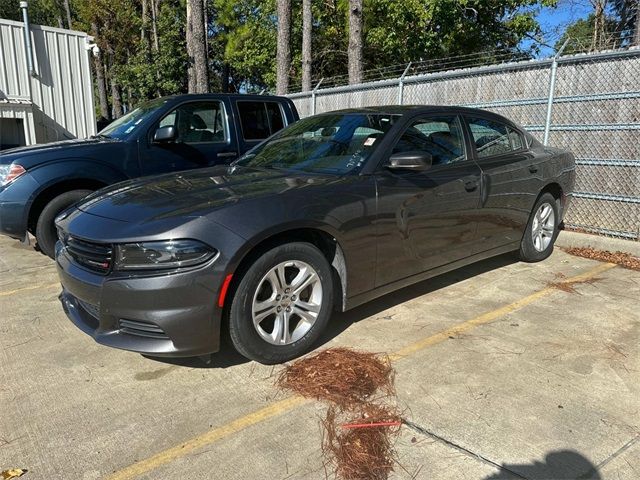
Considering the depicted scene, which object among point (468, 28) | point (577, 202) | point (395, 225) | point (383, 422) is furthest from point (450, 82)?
point (468, 28)

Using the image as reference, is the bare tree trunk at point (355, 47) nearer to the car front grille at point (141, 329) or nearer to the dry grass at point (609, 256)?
the dry grass at point (609, 256)

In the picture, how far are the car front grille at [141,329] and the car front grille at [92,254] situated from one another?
1.06 ft

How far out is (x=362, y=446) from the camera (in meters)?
2.54

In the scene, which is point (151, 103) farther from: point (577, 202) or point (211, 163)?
point (577, 202)

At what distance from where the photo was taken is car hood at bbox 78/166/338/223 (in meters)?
3.10

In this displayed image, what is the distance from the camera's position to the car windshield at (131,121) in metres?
6.17

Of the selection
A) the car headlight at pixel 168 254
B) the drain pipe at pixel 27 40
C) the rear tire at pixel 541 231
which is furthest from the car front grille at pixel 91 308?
the drain pipe at pixel 27 40

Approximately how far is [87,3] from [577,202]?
30520mm

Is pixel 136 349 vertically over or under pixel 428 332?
over

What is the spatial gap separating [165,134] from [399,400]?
4199 mm

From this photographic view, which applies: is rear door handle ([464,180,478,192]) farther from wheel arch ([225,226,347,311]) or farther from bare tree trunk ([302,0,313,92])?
bare tree trunk ([302,0,313,92])

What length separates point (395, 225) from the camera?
379 cm

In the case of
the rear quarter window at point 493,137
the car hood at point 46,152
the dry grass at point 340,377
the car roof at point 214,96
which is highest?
the car roof at point 214,96

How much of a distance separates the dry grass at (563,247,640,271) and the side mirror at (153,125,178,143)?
4.86 meters
